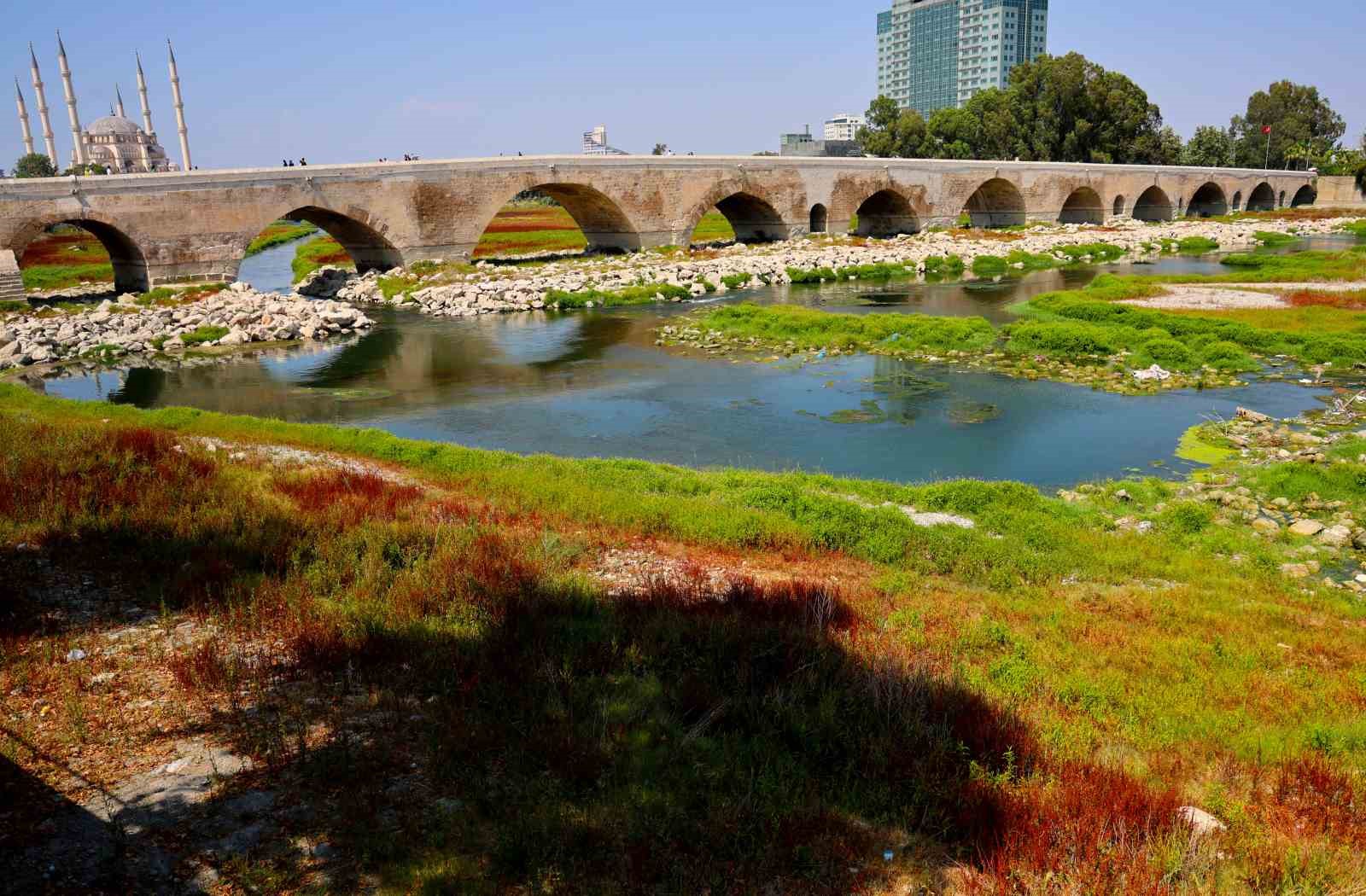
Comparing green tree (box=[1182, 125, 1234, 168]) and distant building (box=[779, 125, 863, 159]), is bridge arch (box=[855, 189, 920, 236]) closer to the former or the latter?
distant building (box=[779, 125, 863, 159])

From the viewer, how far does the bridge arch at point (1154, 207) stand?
7194cm

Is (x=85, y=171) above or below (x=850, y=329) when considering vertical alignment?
above

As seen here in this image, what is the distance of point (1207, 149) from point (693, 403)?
101131mm

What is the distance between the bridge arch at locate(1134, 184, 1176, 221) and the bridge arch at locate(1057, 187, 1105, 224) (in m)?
6.22

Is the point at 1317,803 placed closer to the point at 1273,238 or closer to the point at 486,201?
the point at 486,201

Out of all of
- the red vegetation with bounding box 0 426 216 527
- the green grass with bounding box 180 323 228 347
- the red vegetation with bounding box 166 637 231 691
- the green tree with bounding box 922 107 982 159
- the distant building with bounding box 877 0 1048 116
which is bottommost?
the red vegetation with bounding box 166 637 231 691

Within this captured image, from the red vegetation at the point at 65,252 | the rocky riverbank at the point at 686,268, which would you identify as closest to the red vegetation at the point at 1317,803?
the rocky riverbank at the point at 686,268

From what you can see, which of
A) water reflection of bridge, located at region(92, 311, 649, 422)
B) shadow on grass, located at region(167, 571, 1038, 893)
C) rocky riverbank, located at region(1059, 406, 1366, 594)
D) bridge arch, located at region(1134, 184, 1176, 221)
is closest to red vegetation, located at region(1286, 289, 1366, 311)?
rocky riverbank, located at region(1059, 406, 1366, 594)

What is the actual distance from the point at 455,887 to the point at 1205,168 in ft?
Answer: 285

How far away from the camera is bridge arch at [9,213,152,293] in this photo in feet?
96.2

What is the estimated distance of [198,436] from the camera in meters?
13.6

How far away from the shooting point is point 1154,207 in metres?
74.3

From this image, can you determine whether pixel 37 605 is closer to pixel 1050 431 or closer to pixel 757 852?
pixel 757 852

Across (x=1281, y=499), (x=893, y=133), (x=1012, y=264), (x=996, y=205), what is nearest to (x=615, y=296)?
(x=1012, y=264)
